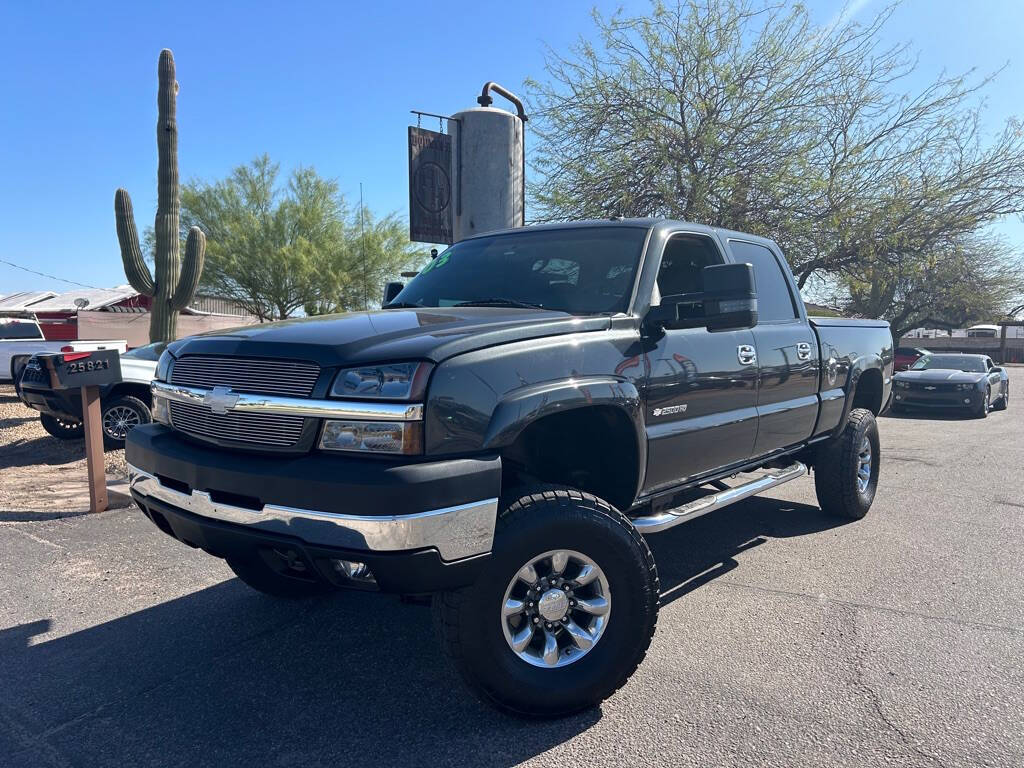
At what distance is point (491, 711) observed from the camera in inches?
113

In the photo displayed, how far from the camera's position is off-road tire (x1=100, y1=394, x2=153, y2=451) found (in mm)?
8359

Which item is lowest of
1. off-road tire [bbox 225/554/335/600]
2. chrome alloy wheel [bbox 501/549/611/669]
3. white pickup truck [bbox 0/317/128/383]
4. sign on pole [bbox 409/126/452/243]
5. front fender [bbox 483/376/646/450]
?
off-road tire [bbox 225/554/335/600]

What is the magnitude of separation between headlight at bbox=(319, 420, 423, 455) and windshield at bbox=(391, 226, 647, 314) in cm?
127

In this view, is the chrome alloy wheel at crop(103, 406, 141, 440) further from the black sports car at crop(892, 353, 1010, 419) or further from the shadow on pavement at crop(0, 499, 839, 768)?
the black sports car at crop(892, 353, 1010, 419)

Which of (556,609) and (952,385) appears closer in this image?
(556,609)

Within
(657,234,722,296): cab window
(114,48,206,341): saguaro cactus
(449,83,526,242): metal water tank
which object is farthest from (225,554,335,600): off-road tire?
(114,48,206,341): saguaro cactus

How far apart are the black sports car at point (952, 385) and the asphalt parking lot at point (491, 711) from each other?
37.8ft

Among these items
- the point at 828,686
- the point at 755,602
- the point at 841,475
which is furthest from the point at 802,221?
the point at 828,686

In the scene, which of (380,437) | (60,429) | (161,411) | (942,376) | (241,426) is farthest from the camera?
(942,376)

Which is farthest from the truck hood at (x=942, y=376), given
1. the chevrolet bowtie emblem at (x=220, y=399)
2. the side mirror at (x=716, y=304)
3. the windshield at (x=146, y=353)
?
the chevrolet bowtie emblem at (x=220, y=399)

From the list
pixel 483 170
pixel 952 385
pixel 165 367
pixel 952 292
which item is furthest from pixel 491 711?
pixel 952 292

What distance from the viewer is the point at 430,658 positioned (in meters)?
3.33

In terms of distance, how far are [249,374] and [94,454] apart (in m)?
4.08

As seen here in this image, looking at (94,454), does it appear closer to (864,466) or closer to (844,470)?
(844,470)
